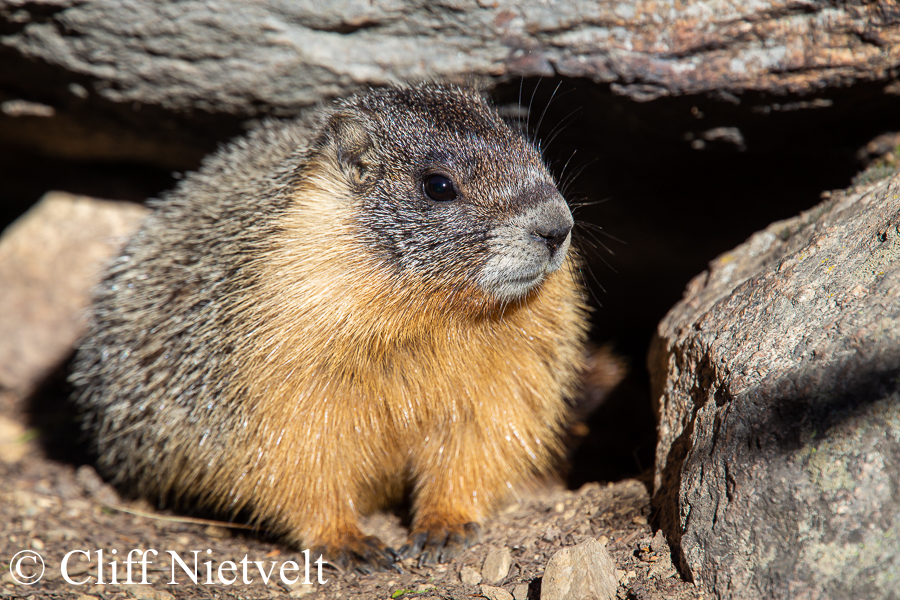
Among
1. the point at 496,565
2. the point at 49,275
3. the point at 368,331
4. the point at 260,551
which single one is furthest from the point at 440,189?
the point at 49,275

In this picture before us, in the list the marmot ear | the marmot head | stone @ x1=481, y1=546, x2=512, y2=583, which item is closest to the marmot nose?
the marmot head

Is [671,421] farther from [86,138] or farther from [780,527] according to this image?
[86,138]

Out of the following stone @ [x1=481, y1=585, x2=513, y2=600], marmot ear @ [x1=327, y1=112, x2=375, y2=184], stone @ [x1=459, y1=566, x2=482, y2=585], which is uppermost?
marmot ear @ [x1=327, y1=112, x2=375, y2=184]

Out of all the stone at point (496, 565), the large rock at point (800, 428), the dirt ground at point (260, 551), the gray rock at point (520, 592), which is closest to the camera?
the large rock at point (800, 428)

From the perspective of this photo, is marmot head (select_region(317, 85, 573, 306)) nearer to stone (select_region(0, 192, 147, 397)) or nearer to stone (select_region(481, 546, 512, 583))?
stone (select_region(481, 546, 512, 583))

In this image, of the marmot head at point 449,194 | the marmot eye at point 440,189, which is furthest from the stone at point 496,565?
the marmot eye at point 440,189

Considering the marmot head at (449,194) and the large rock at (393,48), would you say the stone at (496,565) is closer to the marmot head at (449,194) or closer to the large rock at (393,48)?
the marmot head at (449,194)
